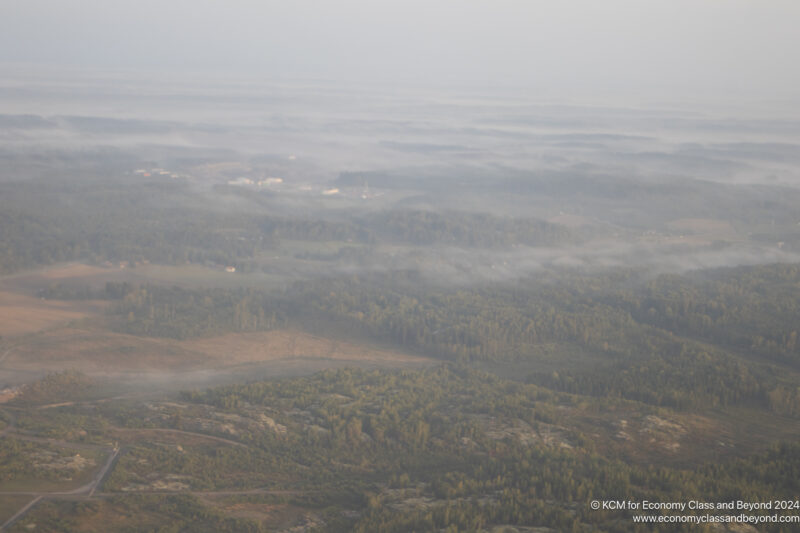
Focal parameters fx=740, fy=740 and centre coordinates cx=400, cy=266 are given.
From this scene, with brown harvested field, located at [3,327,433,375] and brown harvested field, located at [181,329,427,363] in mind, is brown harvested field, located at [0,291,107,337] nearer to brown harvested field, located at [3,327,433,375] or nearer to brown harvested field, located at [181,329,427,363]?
brown harvested field, located at [3,327,433,375]

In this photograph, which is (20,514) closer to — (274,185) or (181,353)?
(181,353)

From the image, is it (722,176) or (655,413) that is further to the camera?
(722,176)

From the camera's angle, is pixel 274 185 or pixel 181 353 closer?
pixel 181 353

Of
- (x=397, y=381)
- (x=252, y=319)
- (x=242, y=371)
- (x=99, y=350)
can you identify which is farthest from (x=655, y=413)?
(x=99, y=350)

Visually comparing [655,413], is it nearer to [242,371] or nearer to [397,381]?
[397,381]

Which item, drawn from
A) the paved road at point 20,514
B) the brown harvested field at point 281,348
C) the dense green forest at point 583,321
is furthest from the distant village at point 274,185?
the paved road at point 20,514

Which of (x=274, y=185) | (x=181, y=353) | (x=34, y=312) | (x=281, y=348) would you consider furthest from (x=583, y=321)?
(x=274, y=185)

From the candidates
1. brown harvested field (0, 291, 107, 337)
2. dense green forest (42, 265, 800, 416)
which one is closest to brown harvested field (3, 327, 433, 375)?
brown harvested field (0, 291, 107, 337)

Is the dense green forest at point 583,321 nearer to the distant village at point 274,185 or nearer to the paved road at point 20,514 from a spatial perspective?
the paved road at point 20,514
